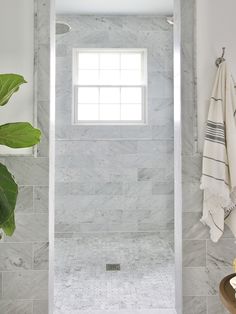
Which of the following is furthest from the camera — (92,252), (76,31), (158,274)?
(76,31)

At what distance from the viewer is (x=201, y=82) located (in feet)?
6.29

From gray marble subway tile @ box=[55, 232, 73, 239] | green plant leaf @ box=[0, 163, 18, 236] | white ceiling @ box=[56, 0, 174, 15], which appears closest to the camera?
green plant leaf @ box=[0, 163, 18, 236]

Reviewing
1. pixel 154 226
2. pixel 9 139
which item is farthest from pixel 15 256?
pixel 154 226

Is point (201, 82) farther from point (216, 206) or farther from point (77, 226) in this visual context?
point (77, 226)

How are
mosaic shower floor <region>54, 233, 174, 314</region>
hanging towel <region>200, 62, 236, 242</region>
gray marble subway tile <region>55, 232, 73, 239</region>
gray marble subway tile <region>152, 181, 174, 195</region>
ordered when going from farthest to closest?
1. gray marble subway tile <region>152, 181, 174, 195</region>
2. gray marble subway tile <region>55, 232, 73, 239</region>
3. mosaic shower floor <region>54, 233, 174, 314</region>
4. hanging towel <region>200, 62, 236, 242</region>

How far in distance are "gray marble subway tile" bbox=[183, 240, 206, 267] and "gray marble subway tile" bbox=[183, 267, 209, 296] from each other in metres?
0.03

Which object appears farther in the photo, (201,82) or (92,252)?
(92,252)

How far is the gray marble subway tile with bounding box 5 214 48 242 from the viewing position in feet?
6.11

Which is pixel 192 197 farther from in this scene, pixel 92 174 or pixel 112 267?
pixel 92 174

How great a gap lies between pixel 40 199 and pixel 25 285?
0.53 m

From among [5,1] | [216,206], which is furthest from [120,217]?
[5,1]

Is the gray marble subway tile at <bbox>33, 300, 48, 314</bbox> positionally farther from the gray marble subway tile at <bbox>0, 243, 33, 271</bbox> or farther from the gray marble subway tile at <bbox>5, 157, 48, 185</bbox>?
the gray marble subway tile at <bbox>5, 157, 48, 185</bbox>

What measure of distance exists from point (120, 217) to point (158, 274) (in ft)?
4.87

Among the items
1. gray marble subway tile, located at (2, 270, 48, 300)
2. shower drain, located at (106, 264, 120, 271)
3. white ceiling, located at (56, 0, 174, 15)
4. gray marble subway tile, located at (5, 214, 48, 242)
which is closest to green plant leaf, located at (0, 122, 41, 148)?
gray marble subway tile, located at (5, 214, 48, 242)
